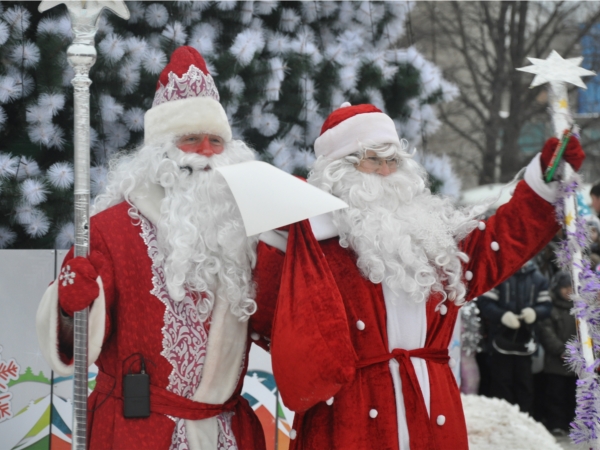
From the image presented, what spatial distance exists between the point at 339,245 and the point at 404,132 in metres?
2.87

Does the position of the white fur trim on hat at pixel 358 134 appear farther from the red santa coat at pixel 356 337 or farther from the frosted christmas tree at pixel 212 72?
the frosted christmas tree at pixel 212 72

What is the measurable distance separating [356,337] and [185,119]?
1.09m

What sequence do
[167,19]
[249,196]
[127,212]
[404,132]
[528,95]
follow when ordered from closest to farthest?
[249,196] → [127,212] → [167,19] → [404,132] → [528,95]

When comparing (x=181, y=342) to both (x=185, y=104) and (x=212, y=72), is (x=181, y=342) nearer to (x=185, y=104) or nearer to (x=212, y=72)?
(x=185, y=104)

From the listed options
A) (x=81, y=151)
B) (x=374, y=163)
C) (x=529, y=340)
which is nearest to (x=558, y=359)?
(x=529, y=340)

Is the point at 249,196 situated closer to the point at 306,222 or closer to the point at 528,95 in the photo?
the point at 306,222

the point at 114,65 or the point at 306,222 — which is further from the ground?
the point at 114,65

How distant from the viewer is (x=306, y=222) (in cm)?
333

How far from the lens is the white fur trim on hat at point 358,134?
11.6 feet

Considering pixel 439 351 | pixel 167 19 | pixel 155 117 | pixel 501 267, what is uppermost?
pixel 167 19

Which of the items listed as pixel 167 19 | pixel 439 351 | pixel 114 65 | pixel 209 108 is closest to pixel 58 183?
pixel 114 65

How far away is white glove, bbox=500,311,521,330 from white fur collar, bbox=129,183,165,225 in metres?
4.38

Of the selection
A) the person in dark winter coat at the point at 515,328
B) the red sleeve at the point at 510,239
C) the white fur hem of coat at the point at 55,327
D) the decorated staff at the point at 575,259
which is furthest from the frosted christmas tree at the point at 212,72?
the decorated staff at the point at 575,259

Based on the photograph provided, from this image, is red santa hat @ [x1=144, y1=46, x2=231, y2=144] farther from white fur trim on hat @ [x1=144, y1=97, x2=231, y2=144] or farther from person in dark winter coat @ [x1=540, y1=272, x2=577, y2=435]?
person in dark winter coat @ [x1=540, y1=272, x2=577, y2=435]
